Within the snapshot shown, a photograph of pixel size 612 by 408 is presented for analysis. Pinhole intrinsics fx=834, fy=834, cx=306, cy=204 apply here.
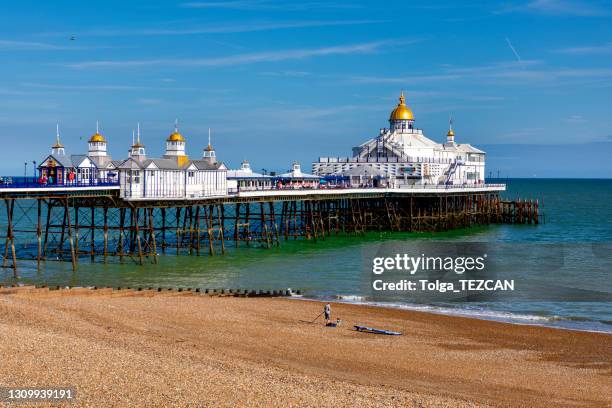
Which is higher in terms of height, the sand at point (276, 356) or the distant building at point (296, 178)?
the distant building at point (296, 178)

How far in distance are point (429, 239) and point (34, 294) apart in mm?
41865

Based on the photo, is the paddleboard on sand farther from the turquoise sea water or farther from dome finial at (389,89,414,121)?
dome finial at (389,89,414,121)

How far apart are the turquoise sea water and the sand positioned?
3.33 m

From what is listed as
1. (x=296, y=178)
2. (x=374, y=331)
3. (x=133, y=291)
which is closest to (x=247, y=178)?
(x=296, y=178)

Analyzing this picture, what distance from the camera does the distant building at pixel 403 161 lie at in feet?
278

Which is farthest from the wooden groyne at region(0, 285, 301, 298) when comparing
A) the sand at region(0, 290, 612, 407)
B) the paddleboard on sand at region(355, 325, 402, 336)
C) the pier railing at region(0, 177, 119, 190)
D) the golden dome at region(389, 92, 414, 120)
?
the golden dome at region(389, 92, 414, 120)

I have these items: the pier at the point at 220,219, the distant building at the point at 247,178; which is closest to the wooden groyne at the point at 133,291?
the pier at the point at 220,219

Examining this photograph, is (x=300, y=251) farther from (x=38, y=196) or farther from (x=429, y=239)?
(x=38, y=196)

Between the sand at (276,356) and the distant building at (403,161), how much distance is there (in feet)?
158

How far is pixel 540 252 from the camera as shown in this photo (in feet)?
200

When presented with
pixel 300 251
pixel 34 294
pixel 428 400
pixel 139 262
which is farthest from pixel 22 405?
pixel 300 251

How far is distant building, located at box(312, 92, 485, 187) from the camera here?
84625 millimetres

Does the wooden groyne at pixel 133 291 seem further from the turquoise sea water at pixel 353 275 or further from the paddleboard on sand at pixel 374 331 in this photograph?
the paddleboard on sand at pixel 374 331

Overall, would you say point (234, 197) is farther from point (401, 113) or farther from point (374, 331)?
point (401, 113)
